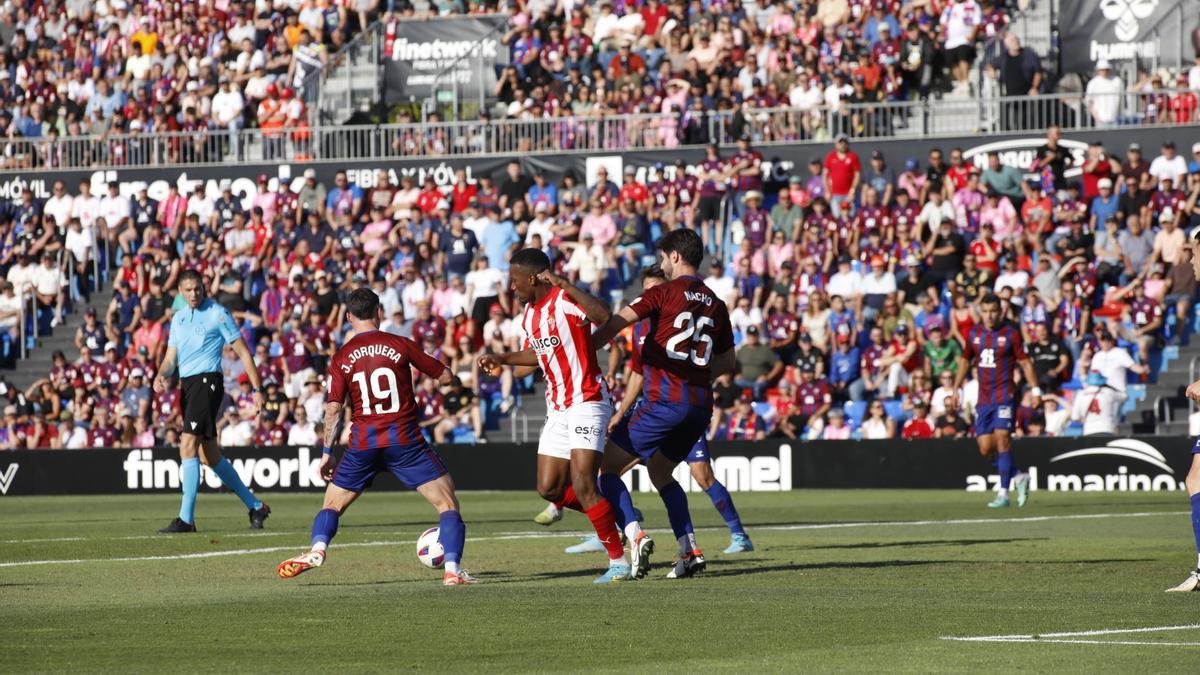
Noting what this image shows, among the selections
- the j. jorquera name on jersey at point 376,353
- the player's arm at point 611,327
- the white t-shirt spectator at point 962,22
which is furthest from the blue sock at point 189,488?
the white t-shirt spectator at point 962,22

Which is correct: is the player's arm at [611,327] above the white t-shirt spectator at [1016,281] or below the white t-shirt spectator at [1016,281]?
below

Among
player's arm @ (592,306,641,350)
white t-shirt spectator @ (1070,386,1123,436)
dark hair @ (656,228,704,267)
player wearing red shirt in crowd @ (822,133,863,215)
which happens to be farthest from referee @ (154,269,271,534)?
player wearing red shirt in crowd @ (822,133,863,215)

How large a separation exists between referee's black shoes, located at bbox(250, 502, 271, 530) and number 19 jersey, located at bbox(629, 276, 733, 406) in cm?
674

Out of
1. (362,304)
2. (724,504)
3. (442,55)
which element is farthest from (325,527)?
(442,55)

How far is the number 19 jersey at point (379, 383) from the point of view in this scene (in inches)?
503

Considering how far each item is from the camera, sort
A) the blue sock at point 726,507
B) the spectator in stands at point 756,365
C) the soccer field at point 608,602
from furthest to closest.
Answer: the spectator in stands at point 756,365, the blue sock at point 726,507, the soccer field at point 608,602

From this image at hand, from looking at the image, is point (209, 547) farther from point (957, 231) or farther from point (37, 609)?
point (957, 231)

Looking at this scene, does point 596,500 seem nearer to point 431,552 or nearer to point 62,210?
point 431,552

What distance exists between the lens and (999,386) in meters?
22.9

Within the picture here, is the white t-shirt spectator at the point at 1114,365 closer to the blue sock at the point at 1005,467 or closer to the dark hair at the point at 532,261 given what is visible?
the blue sock at the point at 1005,467

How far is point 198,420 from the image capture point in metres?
18.1

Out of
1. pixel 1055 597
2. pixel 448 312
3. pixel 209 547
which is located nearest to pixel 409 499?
pixel 448 312

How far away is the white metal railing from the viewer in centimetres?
3200

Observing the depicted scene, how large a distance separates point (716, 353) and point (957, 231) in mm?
18014
